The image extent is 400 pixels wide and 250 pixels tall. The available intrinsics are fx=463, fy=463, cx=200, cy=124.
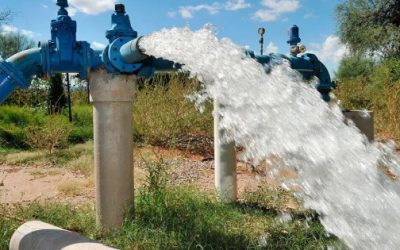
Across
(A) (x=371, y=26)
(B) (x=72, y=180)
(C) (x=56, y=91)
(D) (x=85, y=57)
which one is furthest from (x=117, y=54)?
(A) (x=371, y=26)

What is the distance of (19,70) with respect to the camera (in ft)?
9.41

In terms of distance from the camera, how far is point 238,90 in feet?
6.99

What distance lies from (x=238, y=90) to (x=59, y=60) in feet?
4.68

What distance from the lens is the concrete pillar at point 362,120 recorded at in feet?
10.4

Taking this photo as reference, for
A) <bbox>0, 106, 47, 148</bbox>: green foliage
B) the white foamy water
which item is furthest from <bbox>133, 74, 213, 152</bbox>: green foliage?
the white foamy water

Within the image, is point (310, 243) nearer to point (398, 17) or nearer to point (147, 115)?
point (147, 115)

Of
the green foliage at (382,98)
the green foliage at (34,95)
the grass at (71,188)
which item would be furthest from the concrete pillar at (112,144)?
the green foliage at (34,95)

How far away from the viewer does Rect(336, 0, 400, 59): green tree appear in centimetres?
1973

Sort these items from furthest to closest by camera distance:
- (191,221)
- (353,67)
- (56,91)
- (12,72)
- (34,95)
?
1. (353,67)
2. (34,95)
3. (56,91)
4. (191,221)
5. (12,72)

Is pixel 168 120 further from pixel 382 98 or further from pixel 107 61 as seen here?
pixel 107 61

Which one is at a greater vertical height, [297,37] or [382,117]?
[297,37]

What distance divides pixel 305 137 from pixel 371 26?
2048cm

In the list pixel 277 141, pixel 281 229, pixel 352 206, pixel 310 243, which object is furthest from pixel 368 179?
Answer: pixel 281 229

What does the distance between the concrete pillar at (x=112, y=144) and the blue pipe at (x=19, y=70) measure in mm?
377
